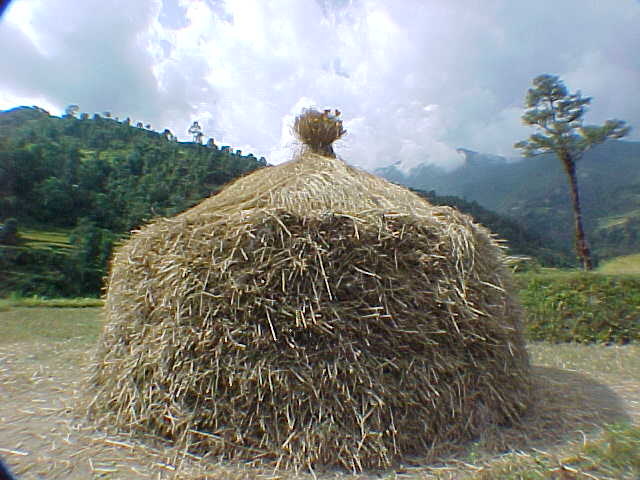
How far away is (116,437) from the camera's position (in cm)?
354

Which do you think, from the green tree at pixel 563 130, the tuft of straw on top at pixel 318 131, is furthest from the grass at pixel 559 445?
the green tree at pixel 563 130

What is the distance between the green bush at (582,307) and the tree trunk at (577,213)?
803 centimetres

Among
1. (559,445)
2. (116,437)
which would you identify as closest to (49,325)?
(116,437)

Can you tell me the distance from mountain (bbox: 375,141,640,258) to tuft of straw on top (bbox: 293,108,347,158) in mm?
11793

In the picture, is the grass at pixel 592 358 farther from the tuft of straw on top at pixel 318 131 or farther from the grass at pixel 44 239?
the grass at pixel 44 239

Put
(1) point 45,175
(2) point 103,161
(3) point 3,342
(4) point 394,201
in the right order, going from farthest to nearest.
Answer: (2) point 103,161 → (1) point 45,175 → (3) point 3,342 → (4) point 394,201

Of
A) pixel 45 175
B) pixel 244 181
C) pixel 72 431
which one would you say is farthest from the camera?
pixel 45 175

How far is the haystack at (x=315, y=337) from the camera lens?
311 centimetres

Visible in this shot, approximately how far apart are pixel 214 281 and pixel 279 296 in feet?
1.73

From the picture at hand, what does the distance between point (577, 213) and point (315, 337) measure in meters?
18.1

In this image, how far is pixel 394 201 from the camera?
3.97 meters

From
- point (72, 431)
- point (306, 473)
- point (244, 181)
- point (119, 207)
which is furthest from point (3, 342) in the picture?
point (119, 207)

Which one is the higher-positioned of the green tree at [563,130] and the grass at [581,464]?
the green tree at [563,130]

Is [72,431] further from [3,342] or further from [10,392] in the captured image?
[3,342]
